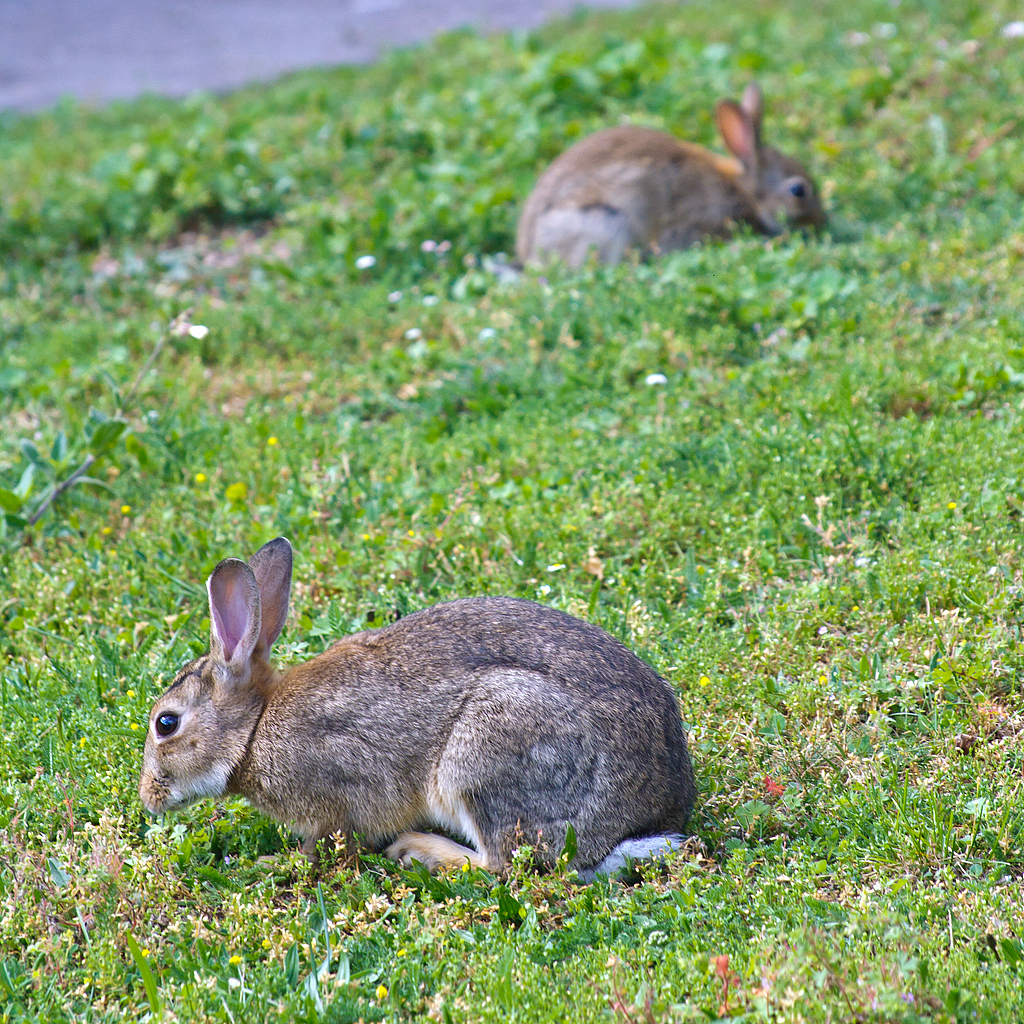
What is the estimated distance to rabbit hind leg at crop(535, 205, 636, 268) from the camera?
8180 mm

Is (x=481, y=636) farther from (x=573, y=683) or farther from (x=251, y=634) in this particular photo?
(x=251, y=634)

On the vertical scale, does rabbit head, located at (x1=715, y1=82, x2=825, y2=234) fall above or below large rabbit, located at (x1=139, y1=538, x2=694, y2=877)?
above

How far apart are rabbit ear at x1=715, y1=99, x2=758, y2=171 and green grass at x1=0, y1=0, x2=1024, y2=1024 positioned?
0.67 m

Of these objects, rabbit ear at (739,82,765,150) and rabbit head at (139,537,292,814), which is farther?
rabbit ear at (739,82,765,150)

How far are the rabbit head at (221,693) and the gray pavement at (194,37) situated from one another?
10832 mm

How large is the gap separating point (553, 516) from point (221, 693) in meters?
1.79

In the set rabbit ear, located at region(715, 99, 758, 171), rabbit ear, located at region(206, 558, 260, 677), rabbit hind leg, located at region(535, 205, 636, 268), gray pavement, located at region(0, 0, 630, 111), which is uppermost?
gray pavement, located at region(0, 0, 630, 111)

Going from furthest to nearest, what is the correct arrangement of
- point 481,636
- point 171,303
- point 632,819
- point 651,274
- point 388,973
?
point 171,303 < point 651,274 < point 481,636 < point 632,819 < point 388,973

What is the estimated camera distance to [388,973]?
3318 mm

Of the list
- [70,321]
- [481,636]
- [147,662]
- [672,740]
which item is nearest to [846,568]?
[672,740]

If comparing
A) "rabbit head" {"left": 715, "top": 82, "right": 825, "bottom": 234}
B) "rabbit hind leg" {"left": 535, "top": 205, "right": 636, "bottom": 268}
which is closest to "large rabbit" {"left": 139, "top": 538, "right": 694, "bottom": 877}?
"rabbit hind leg" {"left": 535, "top": 205, "right": 636, "bottom": 268}

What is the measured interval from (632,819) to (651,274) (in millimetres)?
4407

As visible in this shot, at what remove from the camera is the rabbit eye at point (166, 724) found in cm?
407

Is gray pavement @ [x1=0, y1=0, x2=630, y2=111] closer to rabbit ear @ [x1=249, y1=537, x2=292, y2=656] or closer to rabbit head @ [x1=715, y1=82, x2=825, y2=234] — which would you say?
rabbit head @ [x1=715, y1=82, x2=825, y2=234]
